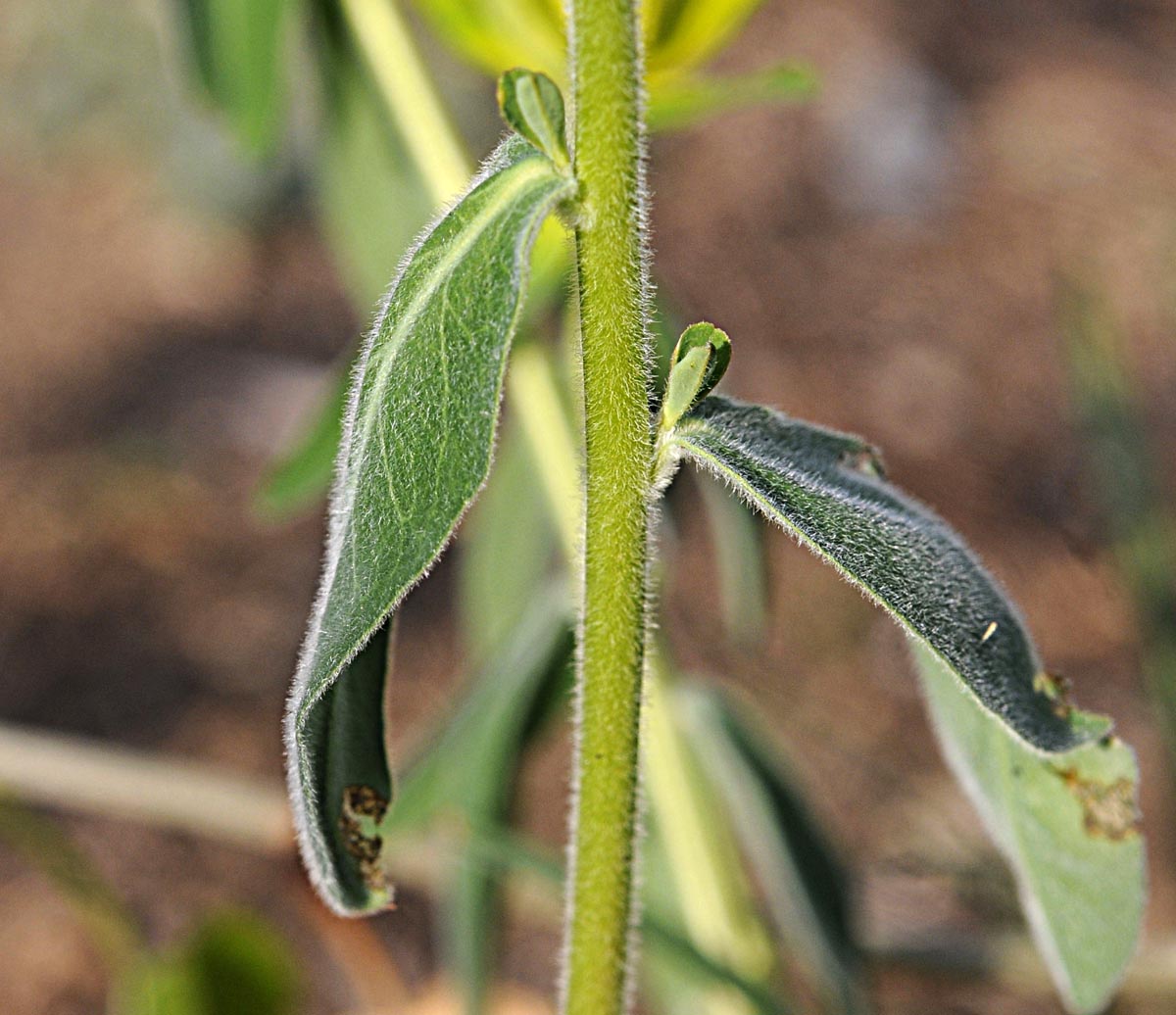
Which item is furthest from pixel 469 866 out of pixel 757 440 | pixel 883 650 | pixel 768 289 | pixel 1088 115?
pixel 1088 115

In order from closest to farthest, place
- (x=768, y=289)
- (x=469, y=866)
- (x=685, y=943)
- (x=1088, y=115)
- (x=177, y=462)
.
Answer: (x=685, y=943), (x=469, y=866), (x=177, y=462), (x=768, y=289), (x=1088, y=115)

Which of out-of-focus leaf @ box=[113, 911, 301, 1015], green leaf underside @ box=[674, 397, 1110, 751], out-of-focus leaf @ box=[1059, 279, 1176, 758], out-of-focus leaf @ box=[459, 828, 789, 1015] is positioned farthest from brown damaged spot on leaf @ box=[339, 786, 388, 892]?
out-of-focus leaf @ box=[1059, 279, 1176, 758]

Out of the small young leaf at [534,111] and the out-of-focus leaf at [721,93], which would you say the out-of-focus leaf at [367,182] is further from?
the small young leaf at [534,111]

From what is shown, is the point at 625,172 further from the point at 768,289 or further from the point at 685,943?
the point at 768,289

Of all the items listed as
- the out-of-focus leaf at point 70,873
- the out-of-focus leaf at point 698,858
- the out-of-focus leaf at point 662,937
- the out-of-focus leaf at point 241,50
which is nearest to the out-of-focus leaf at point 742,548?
the out-of-focus leaf at point 698,858

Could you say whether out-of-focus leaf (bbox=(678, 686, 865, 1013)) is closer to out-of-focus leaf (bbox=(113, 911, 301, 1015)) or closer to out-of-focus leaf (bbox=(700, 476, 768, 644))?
out-of-focus leaf (bbox=(700, 476, 768, 644))

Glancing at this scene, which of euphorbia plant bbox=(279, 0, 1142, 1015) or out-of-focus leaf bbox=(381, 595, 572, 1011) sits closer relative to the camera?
euphorbia plant bbox=(279, 0, 1142, 1015)
